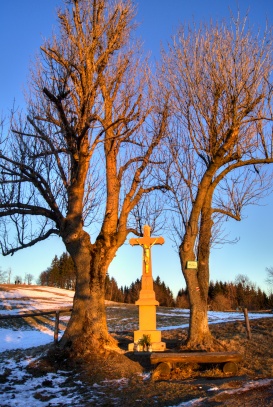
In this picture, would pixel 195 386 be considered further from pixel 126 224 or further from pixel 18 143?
pixel 18 143

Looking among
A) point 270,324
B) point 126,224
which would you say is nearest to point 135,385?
point 126,224

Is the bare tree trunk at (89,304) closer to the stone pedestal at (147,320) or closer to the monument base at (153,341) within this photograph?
the monument base at (153,341)

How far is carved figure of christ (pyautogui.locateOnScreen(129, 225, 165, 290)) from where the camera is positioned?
38.9ft

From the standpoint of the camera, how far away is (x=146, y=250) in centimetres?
1219

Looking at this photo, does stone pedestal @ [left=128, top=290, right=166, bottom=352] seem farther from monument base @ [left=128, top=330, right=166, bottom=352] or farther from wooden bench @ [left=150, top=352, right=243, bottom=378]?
wooden bench @ [left=150, top=352, right=243, bottom=378]

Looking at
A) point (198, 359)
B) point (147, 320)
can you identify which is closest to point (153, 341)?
point (147, 320)

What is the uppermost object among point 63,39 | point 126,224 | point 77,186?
point 63,39

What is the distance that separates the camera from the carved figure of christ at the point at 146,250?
11844 millimetres

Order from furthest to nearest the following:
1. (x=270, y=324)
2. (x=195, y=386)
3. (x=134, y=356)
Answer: (x=270, y=324)
(x=134, y=356)
(x=195, y=386)

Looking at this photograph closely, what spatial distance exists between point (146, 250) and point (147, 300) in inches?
59.4

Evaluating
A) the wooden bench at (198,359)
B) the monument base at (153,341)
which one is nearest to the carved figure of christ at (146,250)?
the monument base at (153,341)

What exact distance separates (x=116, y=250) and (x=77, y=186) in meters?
2.27

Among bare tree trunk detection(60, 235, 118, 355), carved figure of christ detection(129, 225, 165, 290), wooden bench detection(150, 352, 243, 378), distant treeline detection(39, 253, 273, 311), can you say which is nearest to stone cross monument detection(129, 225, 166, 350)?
carved figure of christ detection(129, 225, 165, 290)

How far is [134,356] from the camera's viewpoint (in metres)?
10.6
